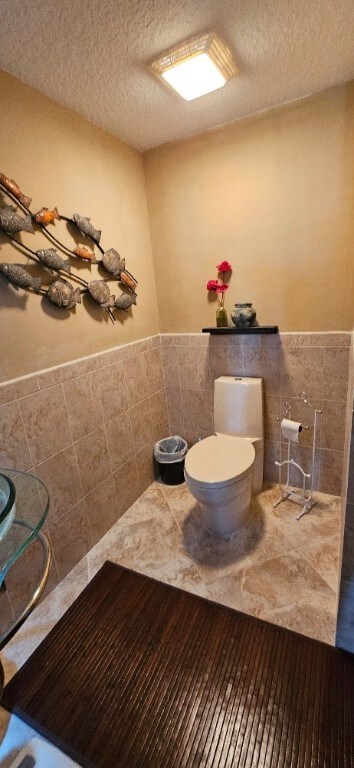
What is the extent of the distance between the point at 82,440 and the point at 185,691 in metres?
1.13

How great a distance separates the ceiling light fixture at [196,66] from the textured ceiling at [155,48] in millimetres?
33

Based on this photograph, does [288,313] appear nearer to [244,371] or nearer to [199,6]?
[244,371]

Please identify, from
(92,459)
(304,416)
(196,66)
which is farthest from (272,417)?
(196,66)

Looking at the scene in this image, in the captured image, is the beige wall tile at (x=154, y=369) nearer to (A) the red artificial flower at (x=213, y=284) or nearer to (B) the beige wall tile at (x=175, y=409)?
(B) the beige wall tile at (x=175, y=409)

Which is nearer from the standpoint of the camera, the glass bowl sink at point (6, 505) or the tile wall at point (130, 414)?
the glass bowl sink at point (6, 505)

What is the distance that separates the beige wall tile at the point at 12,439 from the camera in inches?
49.7

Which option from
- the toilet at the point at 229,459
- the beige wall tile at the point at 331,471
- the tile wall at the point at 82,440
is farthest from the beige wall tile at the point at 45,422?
the beige wall tile at the point at 331,471

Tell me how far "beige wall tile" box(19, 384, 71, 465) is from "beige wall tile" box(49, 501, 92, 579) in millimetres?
394

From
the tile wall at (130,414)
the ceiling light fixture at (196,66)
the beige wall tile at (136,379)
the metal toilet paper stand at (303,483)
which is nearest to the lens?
the ceiling light fixture at (196,66)

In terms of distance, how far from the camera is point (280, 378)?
1.95m

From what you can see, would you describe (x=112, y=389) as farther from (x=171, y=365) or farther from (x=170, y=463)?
(x=170, y=463)

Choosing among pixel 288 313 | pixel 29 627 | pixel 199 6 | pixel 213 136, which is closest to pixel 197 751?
pixel 29 627

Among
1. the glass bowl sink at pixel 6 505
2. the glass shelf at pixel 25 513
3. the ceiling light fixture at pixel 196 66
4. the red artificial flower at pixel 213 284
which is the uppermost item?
the ceiling light fixture at pixel 196 66

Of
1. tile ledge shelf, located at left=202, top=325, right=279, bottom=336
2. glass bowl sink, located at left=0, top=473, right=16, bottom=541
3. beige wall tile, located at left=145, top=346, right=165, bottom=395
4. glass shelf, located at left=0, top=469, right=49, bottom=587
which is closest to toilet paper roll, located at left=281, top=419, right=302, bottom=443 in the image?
tile ledge shelf, located at left=202, top=325, right=279, bottom=336
